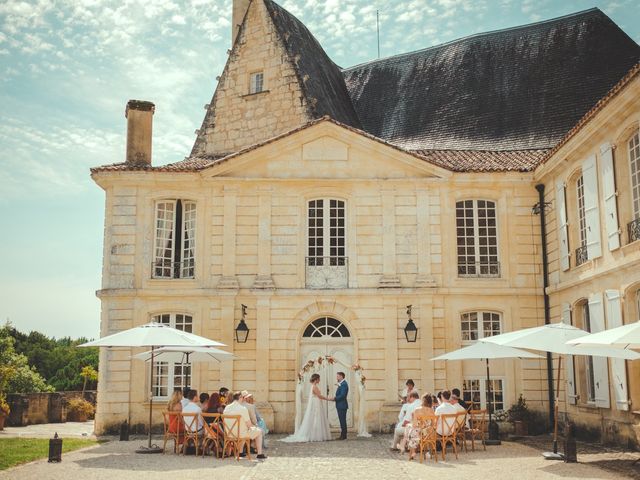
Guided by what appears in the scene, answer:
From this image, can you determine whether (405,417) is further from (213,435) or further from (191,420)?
(191,420)

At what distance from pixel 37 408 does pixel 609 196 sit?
16315 millimetres

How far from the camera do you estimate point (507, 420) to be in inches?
606

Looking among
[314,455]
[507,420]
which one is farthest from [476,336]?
[314,455]

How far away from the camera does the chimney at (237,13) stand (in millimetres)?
22969

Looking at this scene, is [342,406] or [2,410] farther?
[2,410]

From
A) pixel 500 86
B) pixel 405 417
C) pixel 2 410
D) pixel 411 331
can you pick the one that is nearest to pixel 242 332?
pixel 411 331

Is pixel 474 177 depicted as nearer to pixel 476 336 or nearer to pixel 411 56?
pixel 476 336

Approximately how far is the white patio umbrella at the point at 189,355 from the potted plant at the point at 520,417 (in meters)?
6.01

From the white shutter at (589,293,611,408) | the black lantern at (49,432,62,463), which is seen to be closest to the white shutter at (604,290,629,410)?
the white shutter at (589,293,611,408)

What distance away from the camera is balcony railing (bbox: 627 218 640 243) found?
12.1m

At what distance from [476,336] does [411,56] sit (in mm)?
10371

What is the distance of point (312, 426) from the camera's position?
14422 millimetres

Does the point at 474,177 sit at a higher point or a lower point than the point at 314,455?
higher

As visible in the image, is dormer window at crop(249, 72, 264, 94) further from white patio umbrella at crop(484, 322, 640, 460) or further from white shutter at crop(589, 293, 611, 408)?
white patio umbrella at crop(484, 322, 640, 460)
